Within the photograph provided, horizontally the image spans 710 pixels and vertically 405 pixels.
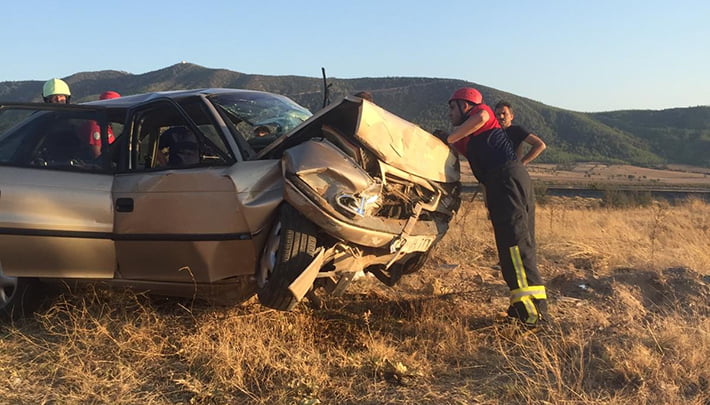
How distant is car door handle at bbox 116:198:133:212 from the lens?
373 centimetres

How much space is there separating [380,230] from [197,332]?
57.3 inches

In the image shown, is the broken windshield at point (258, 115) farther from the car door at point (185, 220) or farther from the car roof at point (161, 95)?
the car door at point (185, 220)

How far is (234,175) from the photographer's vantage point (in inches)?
137

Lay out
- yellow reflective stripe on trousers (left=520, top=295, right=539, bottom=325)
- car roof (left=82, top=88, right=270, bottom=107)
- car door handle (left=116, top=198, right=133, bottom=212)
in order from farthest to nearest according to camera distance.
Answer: car roof (left=82, top=88, right=270, bottom=107) → yellow reflective stripe on trousers (left=520, top=295, right=539, bottom=325) → car door handle (left=116, top=198, right=133, bottom=212)

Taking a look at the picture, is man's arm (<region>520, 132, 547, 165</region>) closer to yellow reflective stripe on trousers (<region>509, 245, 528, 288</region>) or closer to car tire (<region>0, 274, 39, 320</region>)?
yellow reflective stripe on trousers (<region>509, 245, 528, 288</region>)

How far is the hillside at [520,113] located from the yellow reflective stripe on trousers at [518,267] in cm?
6327

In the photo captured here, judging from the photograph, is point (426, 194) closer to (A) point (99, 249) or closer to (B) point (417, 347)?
(B) point (417, 347)

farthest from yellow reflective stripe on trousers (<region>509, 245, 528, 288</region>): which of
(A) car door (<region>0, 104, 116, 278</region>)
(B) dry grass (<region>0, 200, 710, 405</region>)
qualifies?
(A) car door (<region>0, 104, 116, 278</region>)

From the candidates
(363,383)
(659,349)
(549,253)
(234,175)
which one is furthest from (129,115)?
(549,253)

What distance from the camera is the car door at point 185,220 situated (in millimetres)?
3510

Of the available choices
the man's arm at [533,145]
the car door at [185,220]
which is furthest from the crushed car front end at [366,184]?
the man's arm at [533,145]

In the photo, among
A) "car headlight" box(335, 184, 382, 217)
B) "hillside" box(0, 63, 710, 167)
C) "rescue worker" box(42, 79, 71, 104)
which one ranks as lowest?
"hillside" box(0, 63, 710, 167)

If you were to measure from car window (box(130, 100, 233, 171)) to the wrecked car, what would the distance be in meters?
0.01

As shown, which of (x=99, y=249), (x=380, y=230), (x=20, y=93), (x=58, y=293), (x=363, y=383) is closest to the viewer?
(x=363, y=383)
